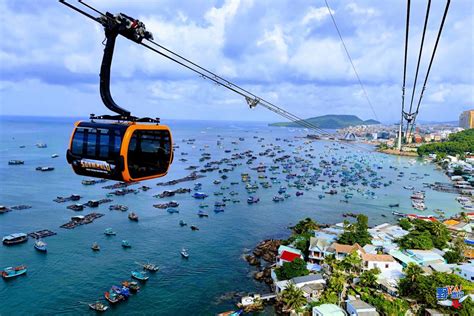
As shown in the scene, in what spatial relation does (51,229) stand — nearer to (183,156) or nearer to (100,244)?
(100,244)

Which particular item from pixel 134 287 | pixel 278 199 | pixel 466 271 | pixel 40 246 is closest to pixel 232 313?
pixel 134 287

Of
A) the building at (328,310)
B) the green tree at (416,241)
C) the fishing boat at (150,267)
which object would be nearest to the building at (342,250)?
the green tree at (416,241)

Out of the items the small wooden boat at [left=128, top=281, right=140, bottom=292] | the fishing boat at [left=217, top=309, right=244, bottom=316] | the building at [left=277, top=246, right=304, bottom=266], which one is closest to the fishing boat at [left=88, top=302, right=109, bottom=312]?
the small wooden boat at [left=128, top=281, right=140, bottom=292]

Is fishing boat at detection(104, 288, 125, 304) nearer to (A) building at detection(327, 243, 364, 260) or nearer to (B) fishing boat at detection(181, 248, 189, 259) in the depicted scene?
(B) fishing boat at detection(181, 248, 189, 259)

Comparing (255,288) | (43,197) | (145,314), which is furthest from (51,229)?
(255,288)

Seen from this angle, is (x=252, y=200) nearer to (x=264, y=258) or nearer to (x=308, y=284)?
(x=264, y=258)
